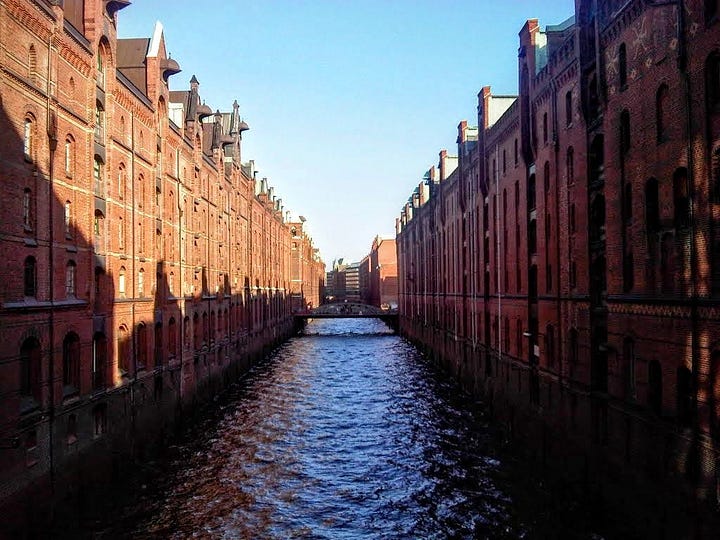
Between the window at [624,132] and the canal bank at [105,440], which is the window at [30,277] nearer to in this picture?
the canal bank at [105,440]

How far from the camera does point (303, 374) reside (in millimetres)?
48656

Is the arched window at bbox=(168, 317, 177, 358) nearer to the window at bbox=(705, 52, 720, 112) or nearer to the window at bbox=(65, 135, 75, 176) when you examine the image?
the window at bbox=(65, 135, 75, 176)

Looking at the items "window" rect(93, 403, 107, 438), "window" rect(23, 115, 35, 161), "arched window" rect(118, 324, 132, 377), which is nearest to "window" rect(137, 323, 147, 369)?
"arched window" rect(118, 324, 132, 377)

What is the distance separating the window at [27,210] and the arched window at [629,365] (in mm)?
16810

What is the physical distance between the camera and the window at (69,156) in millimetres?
18859

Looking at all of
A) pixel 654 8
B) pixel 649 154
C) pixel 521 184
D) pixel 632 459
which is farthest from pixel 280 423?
pixel 654 8

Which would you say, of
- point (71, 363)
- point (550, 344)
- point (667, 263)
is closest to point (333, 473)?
point (550, 344)

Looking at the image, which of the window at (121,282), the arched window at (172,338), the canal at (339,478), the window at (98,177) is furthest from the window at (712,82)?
the arched window at (172,338)

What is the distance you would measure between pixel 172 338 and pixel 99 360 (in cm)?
937

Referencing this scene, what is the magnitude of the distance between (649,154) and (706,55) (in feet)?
10.5

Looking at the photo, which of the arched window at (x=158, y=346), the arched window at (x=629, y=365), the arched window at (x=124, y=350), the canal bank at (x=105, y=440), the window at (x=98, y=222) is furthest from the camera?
the arched window at (x=158, y=346)

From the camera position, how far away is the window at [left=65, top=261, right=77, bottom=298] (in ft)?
61.6

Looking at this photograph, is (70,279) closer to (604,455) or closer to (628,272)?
(628,272)

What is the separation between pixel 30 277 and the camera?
1659 centimetres
